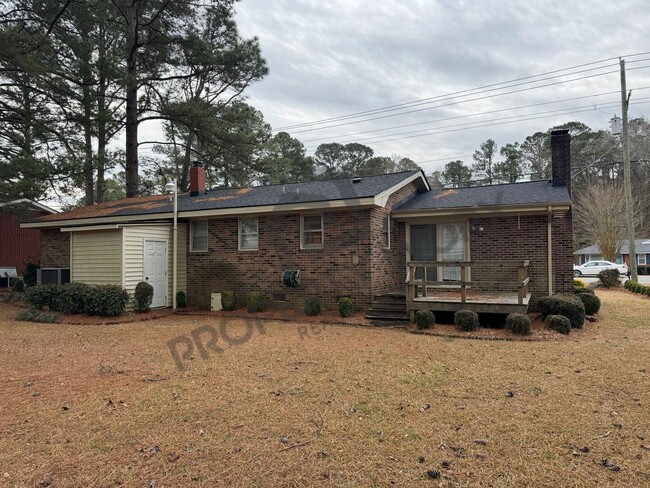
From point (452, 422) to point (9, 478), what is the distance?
3.69m

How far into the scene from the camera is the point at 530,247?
11.5m

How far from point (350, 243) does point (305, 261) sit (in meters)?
1.45

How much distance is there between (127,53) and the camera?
2014 centimetres

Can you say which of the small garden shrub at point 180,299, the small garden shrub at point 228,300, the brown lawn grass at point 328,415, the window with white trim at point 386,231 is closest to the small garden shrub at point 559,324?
the brown lawn grass at point 328,415

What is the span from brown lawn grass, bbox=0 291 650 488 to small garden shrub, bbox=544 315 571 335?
91 cm

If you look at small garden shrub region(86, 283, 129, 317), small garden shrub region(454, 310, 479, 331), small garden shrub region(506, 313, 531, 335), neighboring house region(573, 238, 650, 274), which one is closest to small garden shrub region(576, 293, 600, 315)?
small garden shrub region(506, 313, 531, 335)

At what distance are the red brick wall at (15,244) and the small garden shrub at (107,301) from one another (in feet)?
42.2

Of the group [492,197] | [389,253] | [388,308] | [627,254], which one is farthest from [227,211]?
[627,254]

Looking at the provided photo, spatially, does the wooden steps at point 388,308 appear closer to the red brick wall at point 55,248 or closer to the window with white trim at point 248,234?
the window with white trim at point 248,234

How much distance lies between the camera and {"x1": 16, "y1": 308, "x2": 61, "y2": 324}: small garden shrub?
11.1 metres

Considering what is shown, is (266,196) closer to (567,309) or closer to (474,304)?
(474,304)

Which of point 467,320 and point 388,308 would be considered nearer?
point 467,320

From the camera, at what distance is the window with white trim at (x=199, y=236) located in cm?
1354

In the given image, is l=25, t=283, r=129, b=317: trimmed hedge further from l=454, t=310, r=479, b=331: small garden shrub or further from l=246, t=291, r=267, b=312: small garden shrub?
l=454, t=310, r=479, b=331: small garden shrub
